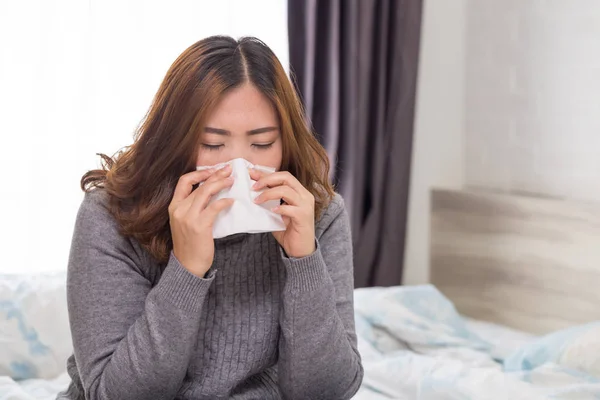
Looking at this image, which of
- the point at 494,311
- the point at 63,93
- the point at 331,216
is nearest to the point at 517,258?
the point at 494,311

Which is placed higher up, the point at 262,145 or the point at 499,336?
the point at 262,145

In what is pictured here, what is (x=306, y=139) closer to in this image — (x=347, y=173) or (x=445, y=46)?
(x=347, y=173)

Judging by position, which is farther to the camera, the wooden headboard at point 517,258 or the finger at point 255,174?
the wooden headboard at point 517,258

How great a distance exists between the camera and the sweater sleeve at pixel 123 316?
1.27 meters

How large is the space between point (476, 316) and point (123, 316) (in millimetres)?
1840

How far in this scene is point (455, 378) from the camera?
1900 millimetres

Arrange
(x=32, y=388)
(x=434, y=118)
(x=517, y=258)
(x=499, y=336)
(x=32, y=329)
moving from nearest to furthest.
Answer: (x=32, y=388) < (x=32, y=329) < (x=499, y=336) < (x=517, y=258) < (x=434, y=118)

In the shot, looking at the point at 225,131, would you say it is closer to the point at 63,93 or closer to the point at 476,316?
the point at 63,93

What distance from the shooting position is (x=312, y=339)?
4.41ft

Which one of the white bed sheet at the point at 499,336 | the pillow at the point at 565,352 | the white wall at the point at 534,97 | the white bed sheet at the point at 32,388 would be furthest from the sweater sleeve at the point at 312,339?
the white wall at the point at 534,97

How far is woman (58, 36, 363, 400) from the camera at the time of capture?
1282 mm

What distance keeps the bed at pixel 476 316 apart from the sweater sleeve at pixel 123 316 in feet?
1.81

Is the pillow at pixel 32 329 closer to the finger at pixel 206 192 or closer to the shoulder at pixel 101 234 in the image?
the shoulder at pixel 101 234

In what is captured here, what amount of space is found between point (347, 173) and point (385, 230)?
0.28 meters
